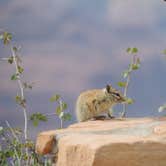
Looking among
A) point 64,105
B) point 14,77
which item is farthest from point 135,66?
point 14,77

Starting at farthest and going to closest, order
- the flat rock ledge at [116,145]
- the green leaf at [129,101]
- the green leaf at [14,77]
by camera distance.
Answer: the green leaf at [14,77]
the green leaf at [129,101]
the flat rock ledge at [116,145]

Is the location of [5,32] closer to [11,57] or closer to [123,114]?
[11,57]

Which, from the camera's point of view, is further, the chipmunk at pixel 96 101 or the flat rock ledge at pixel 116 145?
the chipmunk at pixel 96 101

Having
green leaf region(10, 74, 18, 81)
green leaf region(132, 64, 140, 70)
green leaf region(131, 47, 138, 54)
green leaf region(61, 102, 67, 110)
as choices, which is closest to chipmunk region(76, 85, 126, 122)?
green leaf region(61, 102, 67, 110)

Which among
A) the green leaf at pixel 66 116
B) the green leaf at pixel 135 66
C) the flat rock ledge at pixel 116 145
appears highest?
the green leaf at pixel 135 66

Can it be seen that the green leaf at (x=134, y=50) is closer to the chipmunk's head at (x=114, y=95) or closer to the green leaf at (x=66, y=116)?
the chipmunk's head at (x=114, y=95)

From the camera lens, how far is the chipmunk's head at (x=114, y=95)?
10.8 m

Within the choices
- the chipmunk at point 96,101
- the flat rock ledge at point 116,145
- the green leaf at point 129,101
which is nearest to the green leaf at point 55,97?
the chipmunk at point 96,101

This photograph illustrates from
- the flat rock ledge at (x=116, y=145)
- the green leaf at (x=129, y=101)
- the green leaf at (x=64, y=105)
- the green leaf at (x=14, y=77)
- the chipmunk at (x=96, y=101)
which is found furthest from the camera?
the green leaf at (x=14, y=77)

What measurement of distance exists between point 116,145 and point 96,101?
3864 mm

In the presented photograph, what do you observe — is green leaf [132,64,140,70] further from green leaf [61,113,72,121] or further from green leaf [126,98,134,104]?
green leaf [61,113,72,121]

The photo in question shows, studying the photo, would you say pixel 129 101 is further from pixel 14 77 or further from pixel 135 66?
pixel 14 77

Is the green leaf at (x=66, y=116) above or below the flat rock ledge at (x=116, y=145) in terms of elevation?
above

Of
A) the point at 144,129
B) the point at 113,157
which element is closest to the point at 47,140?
the point at 144,129
